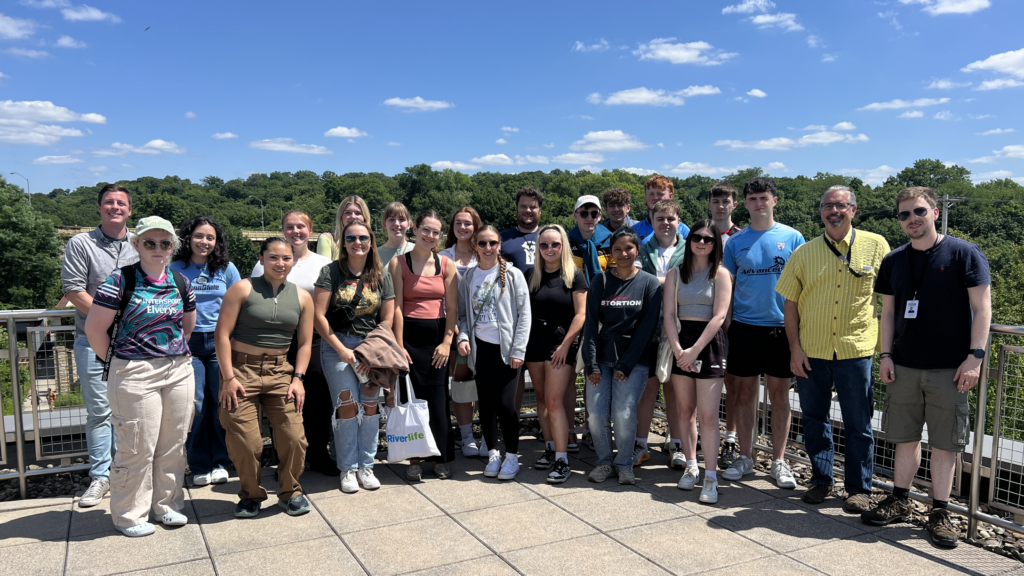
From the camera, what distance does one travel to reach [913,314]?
3.92 m

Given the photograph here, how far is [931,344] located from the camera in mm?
3865

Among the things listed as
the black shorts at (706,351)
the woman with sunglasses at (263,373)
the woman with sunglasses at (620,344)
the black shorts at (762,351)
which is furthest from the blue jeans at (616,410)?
the woman with sunglasses at (263,373)

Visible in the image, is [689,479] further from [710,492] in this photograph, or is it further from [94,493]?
[94,493]

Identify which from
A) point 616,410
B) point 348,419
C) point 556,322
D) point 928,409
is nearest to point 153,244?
point 348,419

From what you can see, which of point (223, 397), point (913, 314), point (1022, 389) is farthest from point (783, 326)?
point (223, 397)

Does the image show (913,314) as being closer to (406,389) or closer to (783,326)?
(783,326)

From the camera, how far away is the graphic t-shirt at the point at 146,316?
379 centimetres

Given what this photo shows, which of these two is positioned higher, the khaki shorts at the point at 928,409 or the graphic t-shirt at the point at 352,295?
the graphic t-shirt at the point at 352,295

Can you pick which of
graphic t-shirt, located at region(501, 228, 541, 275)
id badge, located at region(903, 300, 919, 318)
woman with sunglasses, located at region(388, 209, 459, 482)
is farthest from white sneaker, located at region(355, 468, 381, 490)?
id badge, located at region(903, 300, 919, 318)

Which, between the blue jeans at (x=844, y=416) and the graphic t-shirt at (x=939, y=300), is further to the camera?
the blue jeans at (x=844, y=416)

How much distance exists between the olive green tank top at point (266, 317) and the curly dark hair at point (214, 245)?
0.75m

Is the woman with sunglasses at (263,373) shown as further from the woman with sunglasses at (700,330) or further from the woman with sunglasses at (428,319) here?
the woman with sunglasses at (700,330)

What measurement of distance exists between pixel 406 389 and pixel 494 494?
999 millimetres

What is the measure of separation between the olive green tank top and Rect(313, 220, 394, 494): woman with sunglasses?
33cm
